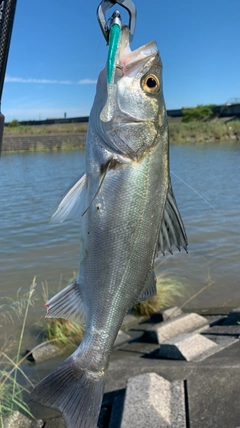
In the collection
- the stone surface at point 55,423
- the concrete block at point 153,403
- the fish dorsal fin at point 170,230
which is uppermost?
the fish dorsal fin at point 170,230

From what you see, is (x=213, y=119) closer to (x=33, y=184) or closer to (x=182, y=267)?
(x=33, y=184)

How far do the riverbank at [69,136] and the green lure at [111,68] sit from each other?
128ft

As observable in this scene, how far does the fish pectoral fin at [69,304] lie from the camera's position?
2.05 m

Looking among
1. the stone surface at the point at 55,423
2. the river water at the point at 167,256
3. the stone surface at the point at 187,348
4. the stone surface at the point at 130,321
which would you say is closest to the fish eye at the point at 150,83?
the stone surface at the point at 55,423

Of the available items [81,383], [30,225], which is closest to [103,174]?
[81,383]

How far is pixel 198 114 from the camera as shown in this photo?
65625mm

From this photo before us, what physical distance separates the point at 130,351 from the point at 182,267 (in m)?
4.31

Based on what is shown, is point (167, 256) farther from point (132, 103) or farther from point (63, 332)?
point (132, 103)

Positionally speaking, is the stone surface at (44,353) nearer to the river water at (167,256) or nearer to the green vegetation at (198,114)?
the river water at (167,256)

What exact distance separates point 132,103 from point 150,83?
12 centimetres

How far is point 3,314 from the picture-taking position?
8.36 meters

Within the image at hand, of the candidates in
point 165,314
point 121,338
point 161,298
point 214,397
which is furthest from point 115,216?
point 161,298

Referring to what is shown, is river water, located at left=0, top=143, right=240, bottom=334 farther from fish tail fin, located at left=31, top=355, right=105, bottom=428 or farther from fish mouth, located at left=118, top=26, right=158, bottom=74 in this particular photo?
fish tail fin, located at left=31, top=355, right=105, bottom=428

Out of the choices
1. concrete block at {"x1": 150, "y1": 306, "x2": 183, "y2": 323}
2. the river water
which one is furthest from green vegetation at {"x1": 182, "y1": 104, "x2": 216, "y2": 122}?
concrete block at {"x1": 150, "y1": 306, "x2": 183, "y2": 323}
